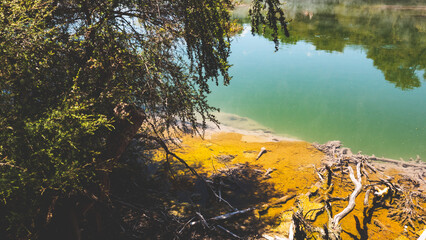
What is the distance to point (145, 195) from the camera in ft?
24.8

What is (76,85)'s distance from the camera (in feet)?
13.9

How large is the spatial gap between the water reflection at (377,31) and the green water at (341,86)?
130mm

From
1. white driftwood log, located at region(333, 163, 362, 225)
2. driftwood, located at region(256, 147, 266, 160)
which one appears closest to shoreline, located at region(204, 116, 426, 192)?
white driftwood log, located at region(333, 163, 362, 225)

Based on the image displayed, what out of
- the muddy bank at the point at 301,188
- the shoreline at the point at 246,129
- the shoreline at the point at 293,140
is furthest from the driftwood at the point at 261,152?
the shoreline at the point at 246,129

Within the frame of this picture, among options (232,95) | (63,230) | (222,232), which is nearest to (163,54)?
(63,230)

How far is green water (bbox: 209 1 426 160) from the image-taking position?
14.7 m

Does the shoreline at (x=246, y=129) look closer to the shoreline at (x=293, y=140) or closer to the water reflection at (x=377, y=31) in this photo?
the shoreline at (x=293, y=140)

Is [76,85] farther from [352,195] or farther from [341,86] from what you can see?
[341,86]

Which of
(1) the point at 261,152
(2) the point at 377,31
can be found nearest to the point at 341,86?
(1) the point at 261,152

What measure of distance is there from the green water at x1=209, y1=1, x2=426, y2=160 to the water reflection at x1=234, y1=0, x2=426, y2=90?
0.43 feet

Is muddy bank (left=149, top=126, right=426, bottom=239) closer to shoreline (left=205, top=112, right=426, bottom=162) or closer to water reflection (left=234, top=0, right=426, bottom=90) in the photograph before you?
shoreline (left=205, top=112, right=426, bottom=162)

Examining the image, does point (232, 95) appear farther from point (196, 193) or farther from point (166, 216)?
point (166, 216)

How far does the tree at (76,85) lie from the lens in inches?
130

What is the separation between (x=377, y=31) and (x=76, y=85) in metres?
44.1
